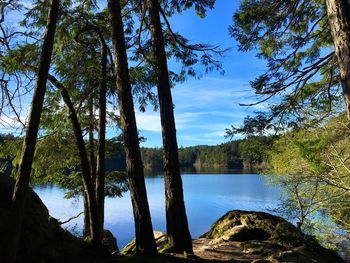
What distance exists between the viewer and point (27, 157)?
4.60 meters

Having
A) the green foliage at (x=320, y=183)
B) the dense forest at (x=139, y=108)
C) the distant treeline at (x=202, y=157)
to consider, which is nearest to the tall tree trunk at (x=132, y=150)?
the dense forest at (x=139, y=108)

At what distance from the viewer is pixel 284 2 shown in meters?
6.88

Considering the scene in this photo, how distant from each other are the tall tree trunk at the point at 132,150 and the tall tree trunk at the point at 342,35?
344cm

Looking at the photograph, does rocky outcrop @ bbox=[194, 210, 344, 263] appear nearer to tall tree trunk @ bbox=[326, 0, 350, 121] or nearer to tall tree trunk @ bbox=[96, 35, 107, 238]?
tall tree trunk @ bbox=[96, 35, 107, 238]

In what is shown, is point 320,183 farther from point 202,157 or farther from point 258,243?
point 202,157

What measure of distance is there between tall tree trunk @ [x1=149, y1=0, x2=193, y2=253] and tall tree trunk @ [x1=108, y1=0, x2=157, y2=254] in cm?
92

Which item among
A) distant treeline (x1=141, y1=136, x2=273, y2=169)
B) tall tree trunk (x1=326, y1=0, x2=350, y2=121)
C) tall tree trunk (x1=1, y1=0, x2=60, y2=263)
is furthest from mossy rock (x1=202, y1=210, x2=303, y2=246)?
distant treeline (x1=141, y1=136, x2=273, y2=169)

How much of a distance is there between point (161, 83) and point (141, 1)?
2.62m

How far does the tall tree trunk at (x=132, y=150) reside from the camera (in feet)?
19.9

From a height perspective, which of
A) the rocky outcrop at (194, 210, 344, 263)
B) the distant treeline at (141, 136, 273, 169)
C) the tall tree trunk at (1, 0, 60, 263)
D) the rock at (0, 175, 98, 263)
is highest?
the distant treeline at (141, 136, 273, 169)

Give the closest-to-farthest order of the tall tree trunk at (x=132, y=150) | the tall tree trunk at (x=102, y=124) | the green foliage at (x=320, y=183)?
Result: the tall tree trunk at (x=132, y=150) → the tall tree trunk at (x=102, y=124) → the green foliage at (x=320, y=183)

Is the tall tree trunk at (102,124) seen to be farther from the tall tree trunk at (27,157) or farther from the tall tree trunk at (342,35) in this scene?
the tall tree trunk at (342,35)

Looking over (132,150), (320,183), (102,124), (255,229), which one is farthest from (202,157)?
(132,150)

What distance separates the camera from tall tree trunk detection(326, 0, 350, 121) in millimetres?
4520
